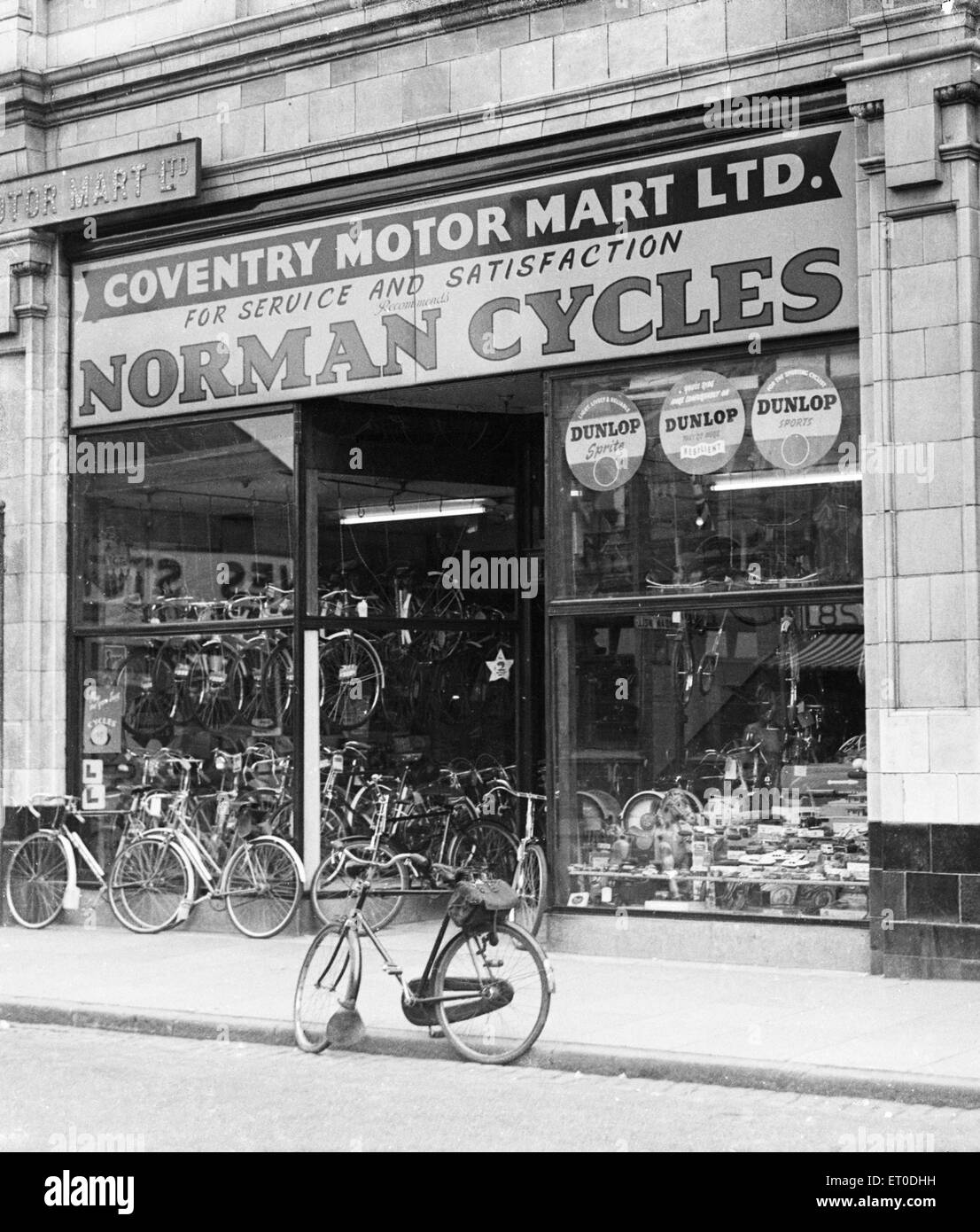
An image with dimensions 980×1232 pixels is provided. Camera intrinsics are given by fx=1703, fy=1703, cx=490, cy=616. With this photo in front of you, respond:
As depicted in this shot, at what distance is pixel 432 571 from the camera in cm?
1491

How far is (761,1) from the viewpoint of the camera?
11797mm

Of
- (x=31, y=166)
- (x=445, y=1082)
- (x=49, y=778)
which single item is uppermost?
(x=31, y=166)

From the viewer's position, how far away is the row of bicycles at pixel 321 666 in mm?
14109

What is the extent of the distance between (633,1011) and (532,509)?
625cm

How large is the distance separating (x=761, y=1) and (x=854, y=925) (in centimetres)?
635

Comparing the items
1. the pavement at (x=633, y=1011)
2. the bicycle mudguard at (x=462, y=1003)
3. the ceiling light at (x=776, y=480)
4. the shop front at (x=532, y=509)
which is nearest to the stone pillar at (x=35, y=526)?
the shop front at (x=532, y=509)

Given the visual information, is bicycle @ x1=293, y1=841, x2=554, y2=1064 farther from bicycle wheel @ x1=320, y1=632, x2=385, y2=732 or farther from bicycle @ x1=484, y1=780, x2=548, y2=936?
bicycle wheel @ x1=320, y1=632, x2=385, y2=732

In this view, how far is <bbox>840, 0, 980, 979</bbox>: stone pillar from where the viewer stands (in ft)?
34.9

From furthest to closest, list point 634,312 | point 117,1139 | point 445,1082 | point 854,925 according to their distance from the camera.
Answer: point 634,312
point 854,925
point 445,1082
point 117,1139

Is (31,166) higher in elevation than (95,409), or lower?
higher

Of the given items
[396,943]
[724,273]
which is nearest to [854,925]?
[396,943]

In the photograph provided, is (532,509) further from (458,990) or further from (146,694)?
(458,990)

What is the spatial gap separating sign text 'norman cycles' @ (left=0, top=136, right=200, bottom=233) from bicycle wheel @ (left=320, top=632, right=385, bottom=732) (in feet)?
12.9
